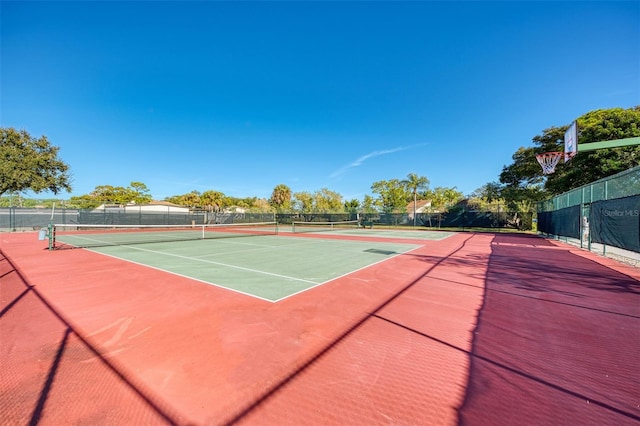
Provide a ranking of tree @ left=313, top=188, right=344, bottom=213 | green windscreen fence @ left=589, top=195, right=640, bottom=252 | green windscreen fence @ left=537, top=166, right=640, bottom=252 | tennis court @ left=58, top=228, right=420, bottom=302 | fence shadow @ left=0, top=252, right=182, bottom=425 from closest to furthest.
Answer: fence shadow @ left=0, top=252, right=182, bottom=425 → tennis court @ left=58, top=228, right=420, bottom=302 → green windscreen fence @ left=589, top=195, right=640, bottom=252 → green windscreen fence @ left=537, top=166, right=640, bottom=252 → tree @ left=313, top=188, right=344, bottom=213

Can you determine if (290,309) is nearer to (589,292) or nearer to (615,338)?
(615,338)

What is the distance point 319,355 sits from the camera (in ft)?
10.7

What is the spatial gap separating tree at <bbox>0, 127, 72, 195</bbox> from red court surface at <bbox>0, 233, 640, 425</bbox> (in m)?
30.5

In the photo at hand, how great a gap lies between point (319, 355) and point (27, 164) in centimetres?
3857

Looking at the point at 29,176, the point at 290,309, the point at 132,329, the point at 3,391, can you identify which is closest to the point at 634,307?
the point at 290,309

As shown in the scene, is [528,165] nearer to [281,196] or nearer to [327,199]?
[327,199]

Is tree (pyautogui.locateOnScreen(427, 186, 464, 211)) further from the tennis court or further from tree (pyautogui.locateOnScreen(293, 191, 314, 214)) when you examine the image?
the tennis court

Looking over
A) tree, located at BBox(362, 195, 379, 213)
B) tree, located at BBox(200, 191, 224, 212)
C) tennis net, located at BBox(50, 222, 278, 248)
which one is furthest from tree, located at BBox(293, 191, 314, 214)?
tennis net, located at BBox(50, 222, 278, 248)

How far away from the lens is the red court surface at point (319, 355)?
2.36m

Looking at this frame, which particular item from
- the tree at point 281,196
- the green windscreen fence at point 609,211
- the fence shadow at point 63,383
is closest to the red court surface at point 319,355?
the fence shadow at point 63,383

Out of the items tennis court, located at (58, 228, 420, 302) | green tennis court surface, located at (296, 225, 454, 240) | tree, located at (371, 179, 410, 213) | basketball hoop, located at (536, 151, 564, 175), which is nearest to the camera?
tennis court, located at (58, 228, 420, 302)

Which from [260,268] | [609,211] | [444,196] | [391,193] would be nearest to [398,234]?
[609,211]

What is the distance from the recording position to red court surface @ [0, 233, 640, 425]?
2355 millimetres

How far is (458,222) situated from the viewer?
3359cm
